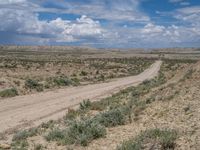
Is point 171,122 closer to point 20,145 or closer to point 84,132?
point 84,132

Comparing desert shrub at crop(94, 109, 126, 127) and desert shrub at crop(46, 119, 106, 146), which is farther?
desert shrub at crop(94, 109, 126, 127)

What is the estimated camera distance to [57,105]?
28.2 m

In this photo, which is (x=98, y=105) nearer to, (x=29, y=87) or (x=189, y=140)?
(x=189, y=140)

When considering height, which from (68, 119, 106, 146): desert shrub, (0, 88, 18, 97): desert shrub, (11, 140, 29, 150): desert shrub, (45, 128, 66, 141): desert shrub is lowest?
(0, 88, 18, 97): desert shrub

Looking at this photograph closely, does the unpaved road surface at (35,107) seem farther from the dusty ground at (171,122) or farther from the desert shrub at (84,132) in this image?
Answer: the dusty ground at (171,122)

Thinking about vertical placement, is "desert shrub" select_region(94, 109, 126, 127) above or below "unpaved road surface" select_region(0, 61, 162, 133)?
above

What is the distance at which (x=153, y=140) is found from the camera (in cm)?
1227

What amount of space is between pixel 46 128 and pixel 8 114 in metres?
6.54

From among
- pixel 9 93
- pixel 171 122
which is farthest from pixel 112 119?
pixel 9 93

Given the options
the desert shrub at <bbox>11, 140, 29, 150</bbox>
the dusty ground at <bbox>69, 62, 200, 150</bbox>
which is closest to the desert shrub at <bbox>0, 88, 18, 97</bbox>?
the dusty ground at <bbox>69, 62, 200, 150</bbox>

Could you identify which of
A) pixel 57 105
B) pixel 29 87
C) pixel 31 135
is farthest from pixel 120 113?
pixel 29 87

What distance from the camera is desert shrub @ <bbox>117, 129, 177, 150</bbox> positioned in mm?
11734

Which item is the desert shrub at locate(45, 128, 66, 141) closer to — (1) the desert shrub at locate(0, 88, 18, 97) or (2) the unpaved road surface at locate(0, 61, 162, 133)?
(2) the unpaved road surface at locate(0, 61, 162, 133)

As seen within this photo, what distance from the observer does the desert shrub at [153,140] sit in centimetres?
1173
